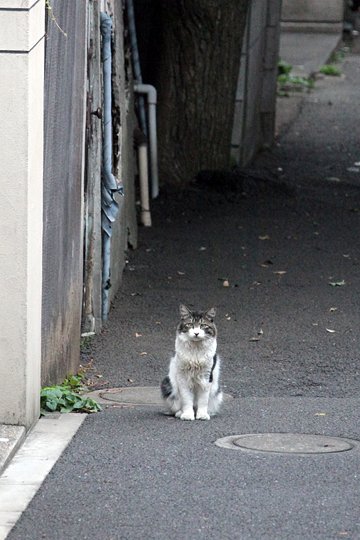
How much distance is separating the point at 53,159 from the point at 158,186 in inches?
328

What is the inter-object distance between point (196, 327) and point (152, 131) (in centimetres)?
813

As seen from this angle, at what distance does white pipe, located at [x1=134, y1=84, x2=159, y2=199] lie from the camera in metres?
15.1

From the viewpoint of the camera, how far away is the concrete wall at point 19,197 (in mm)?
6445

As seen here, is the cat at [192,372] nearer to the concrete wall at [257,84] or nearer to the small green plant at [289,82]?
the concrete wall at [257,84]

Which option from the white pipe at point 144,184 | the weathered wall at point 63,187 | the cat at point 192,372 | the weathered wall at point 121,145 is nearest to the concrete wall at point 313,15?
the white pipe at point 144,184

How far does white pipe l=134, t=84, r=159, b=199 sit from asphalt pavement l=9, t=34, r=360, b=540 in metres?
0.20

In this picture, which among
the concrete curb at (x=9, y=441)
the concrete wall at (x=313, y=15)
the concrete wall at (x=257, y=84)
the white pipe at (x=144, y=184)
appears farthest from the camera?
the concrete wall at (x=313, y=15)

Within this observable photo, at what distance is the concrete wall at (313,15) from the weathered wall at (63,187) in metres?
23.0

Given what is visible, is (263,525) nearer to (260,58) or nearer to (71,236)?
(71,236)

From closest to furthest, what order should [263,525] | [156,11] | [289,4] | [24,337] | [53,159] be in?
[263,525] < [24,337] < [53,159] < [156,11] < [289,4]

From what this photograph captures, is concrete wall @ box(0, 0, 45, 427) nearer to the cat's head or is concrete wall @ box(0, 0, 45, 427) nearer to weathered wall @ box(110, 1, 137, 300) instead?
the cat's head

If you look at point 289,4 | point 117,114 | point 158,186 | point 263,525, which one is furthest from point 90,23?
point 289,4

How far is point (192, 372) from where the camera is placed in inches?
295

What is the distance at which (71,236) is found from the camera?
848 centimetres
